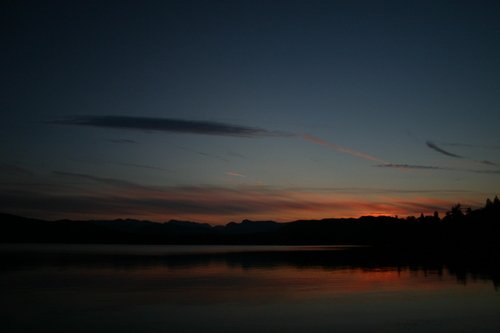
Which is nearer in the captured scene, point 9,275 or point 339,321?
point 339,321

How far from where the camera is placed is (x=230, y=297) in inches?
1417

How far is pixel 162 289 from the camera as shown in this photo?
40.8m

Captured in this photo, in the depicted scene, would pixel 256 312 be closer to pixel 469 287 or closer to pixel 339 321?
pixel 339 321

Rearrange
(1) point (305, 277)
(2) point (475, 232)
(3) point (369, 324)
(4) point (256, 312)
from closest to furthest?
1. (3) point (369, 324)
2. (4) point (256, 312)
3. (1) point (305, 277)
4. (2) point (475, 232)

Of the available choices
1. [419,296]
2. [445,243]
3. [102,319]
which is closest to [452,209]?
[445,243]

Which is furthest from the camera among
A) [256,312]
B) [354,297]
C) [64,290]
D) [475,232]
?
[475,232]

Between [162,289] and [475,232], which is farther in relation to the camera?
[475,232]

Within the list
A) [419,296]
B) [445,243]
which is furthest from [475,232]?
[419,296]

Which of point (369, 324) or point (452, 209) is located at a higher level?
point (452, 209)

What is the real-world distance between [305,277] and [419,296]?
55.7 feet

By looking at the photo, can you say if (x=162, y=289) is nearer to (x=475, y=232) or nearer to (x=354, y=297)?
(x=354, y=297)

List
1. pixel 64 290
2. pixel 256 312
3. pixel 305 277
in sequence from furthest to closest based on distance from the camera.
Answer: pixel 305 277
pixel 64 290
pixel 256 312

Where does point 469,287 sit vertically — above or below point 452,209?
below

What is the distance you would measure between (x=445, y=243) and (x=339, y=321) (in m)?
110
